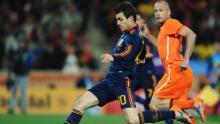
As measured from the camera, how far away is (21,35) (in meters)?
20.1

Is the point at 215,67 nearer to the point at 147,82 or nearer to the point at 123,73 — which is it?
Result: the point at 147,82

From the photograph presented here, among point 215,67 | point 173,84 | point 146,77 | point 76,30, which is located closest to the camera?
A: point 173,84

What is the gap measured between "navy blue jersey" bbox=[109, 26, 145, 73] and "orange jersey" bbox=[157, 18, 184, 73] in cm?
100

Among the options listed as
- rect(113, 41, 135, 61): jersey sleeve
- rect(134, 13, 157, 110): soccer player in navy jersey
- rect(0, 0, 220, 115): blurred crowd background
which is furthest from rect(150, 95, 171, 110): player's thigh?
rect(0, 0, 220, 115): blurred crowd background

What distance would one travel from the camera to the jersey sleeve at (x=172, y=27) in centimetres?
1068

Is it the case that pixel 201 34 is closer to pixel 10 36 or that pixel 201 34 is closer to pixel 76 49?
pixel 76 49

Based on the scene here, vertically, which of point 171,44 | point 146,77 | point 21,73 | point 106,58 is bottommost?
point 21,73

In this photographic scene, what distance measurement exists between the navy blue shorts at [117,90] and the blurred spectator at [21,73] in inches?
332

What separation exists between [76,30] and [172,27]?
1093cm

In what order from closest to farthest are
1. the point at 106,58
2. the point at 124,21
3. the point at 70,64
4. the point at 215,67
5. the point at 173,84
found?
the point at 106,58 → the point at 124,21 → the point at 173,84 → the point at 215,67 → the point at 70,64

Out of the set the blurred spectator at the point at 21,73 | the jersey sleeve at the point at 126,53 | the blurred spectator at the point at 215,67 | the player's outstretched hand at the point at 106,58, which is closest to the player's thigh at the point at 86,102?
the jersey sleeve at the point at 126,53

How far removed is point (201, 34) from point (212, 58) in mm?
2675

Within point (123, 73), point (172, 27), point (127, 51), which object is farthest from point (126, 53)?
point (172, 27)

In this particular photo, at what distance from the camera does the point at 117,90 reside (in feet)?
32.2
